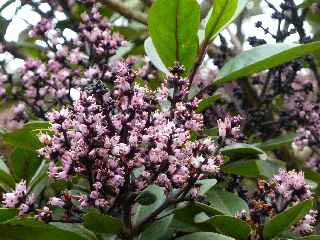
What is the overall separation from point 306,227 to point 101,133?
0.53 meters

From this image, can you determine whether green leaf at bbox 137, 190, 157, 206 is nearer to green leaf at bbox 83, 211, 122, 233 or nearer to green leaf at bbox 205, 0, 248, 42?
green leaf at bbox 83, 211, 122, 233

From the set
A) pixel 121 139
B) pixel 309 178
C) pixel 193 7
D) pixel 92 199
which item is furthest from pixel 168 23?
pixel 309 178

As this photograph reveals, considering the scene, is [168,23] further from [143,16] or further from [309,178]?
[143,16]

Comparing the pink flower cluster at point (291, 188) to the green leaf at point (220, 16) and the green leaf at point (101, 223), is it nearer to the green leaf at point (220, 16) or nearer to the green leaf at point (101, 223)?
the green leaf at point (101, 223)

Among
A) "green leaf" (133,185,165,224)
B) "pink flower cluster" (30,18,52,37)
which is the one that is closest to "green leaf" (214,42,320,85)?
"green leaf" (133,185,165,224)

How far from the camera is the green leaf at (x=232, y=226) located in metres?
1.33

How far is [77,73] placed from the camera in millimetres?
2047

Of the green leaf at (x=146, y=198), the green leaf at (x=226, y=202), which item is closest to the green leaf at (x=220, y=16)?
the green leaf at (x=226, y=202)

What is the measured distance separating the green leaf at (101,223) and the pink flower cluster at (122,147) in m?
0.03

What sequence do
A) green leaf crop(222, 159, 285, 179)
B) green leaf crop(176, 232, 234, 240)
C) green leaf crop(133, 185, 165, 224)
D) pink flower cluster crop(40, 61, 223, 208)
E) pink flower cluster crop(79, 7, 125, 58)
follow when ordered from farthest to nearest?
pink flower cluster crop(79, 7, 125, 58) → green leaf crop(222, 159, 285, 179) → green leaf crop(133, 185, 165, 224) → green leaf crop(176, 232, 234, 240) → pink flower cluster crop(40, 61, 223, 208)

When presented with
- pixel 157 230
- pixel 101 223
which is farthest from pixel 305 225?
pixel 101 223

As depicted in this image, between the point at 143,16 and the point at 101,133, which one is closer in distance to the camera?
the point at 101,133

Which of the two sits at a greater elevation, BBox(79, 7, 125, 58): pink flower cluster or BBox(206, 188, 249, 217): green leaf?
BBox(79, 7, 125, 58): pink flower cluster

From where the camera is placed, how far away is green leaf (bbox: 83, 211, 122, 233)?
128 cm
